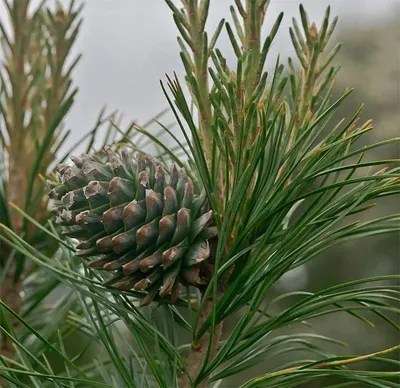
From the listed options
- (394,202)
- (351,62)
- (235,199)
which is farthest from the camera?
(351,62)

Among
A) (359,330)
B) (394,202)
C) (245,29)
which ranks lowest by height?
(359,330)

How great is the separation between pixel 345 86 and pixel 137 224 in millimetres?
2250

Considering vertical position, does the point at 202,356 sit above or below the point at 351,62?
below

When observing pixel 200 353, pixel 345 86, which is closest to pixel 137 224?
pixel 200 353

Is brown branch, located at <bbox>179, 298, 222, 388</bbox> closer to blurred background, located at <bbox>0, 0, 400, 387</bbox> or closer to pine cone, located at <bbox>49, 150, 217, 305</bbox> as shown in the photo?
pine cone, located at <bbox>49, 150, 217, 305</bbox>

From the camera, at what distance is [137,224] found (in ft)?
1.02

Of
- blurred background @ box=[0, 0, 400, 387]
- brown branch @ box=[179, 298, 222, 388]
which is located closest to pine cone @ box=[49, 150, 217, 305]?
brown branch @ box=[179, 298, 222, 388]

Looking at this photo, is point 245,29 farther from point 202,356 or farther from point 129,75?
point 129,75

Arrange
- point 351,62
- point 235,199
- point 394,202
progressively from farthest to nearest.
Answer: point 351,62
point 394,202
point 235,199

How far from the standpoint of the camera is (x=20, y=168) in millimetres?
520

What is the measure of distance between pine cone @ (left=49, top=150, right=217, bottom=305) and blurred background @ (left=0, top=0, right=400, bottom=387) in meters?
1.52

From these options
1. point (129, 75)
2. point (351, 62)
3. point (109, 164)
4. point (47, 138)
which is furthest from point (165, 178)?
point (351, 62)

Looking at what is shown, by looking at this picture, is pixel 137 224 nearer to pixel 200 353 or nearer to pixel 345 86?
pixel 200 353

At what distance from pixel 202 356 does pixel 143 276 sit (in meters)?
0.06
